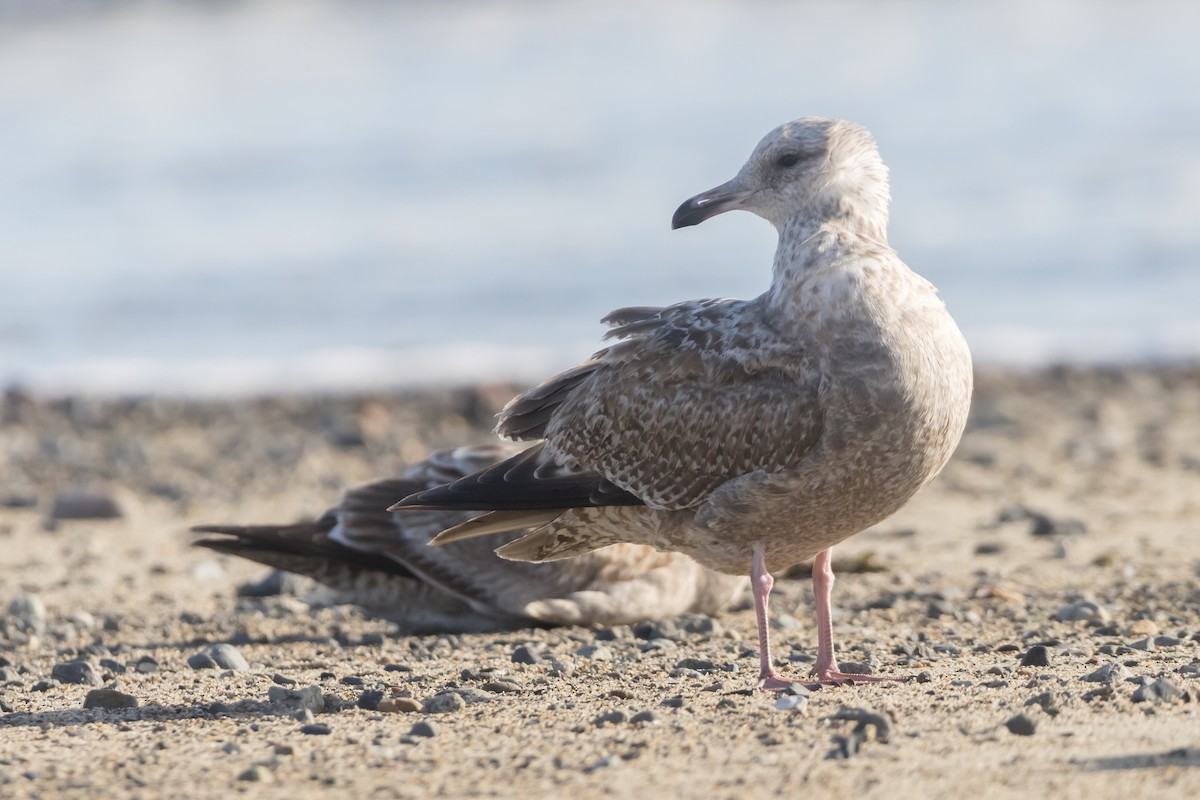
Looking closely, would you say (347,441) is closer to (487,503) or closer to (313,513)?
(313,513)

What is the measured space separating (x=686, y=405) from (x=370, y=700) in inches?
50.5

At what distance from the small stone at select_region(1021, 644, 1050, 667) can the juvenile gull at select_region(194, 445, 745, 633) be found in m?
1.46

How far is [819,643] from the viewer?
5.09m

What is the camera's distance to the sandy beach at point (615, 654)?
4.03 m

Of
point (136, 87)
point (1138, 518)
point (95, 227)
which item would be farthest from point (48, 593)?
point (136, 87)

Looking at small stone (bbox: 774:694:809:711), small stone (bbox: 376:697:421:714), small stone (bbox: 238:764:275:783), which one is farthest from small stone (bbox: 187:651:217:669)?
small stone (bbox: 774:694:809:711)

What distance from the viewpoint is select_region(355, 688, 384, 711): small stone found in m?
4.88

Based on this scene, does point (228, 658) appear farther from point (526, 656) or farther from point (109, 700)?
point (526, 656)

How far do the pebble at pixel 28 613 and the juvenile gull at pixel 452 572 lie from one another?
0.68 m

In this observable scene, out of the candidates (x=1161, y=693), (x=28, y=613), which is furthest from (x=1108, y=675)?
(x=28, y=613)

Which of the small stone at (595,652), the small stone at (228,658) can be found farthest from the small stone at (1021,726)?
the small stone at (228,658)

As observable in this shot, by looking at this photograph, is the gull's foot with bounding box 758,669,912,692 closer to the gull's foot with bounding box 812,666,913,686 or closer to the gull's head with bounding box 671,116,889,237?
the gull's foot with bounding box 812,666,913,686

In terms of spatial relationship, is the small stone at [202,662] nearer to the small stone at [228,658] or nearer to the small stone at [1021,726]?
the small stone at [228,658]

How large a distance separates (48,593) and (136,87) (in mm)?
20519
